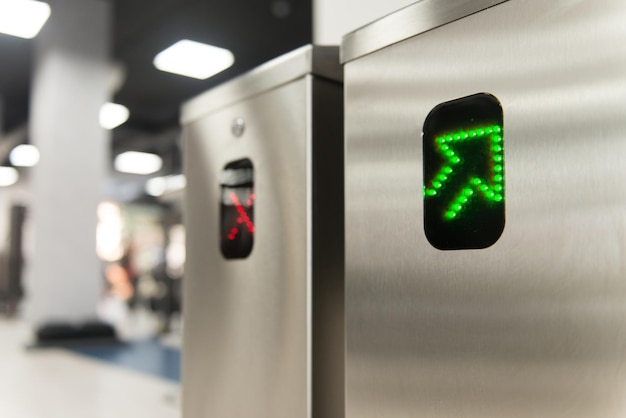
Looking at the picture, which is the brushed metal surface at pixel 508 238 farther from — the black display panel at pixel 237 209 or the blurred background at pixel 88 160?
the blurred background at pixel 88 160

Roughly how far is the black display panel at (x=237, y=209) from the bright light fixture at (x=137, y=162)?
32.6 feet

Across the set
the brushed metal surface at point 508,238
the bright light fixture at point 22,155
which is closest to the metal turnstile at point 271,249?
the brushed metal surface at point 508,238

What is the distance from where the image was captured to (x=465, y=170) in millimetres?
857

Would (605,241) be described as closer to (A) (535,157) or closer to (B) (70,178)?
(A) (535,157)

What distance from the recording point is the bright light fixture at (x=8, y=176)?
11870 millimetres

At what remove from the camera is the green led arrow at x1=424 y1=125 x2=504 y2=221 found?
81 cm

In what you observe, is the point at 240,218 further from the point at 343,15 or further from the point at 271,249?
the point at 343,15

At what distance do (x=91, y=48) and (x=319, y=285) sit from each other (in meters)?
4.79

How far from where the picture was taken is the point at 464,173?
2.82 feet

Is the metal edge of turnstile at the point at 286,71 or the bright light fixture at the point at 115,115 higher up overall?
the bright light fixture at the point at 115,115

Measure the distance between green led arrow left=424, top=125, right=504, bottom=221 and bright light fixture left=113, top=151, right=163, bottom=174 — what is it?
1048 cm

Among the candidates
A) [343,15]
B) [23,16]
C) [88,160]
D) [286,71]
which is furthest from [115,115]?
[286,71]

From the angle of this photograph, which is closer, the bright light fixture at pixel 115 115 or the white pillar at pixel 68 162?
the white pillar at pixel 68 162

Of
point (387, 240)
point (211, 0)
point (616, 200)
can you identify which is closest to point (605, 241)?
point (616, 200)
